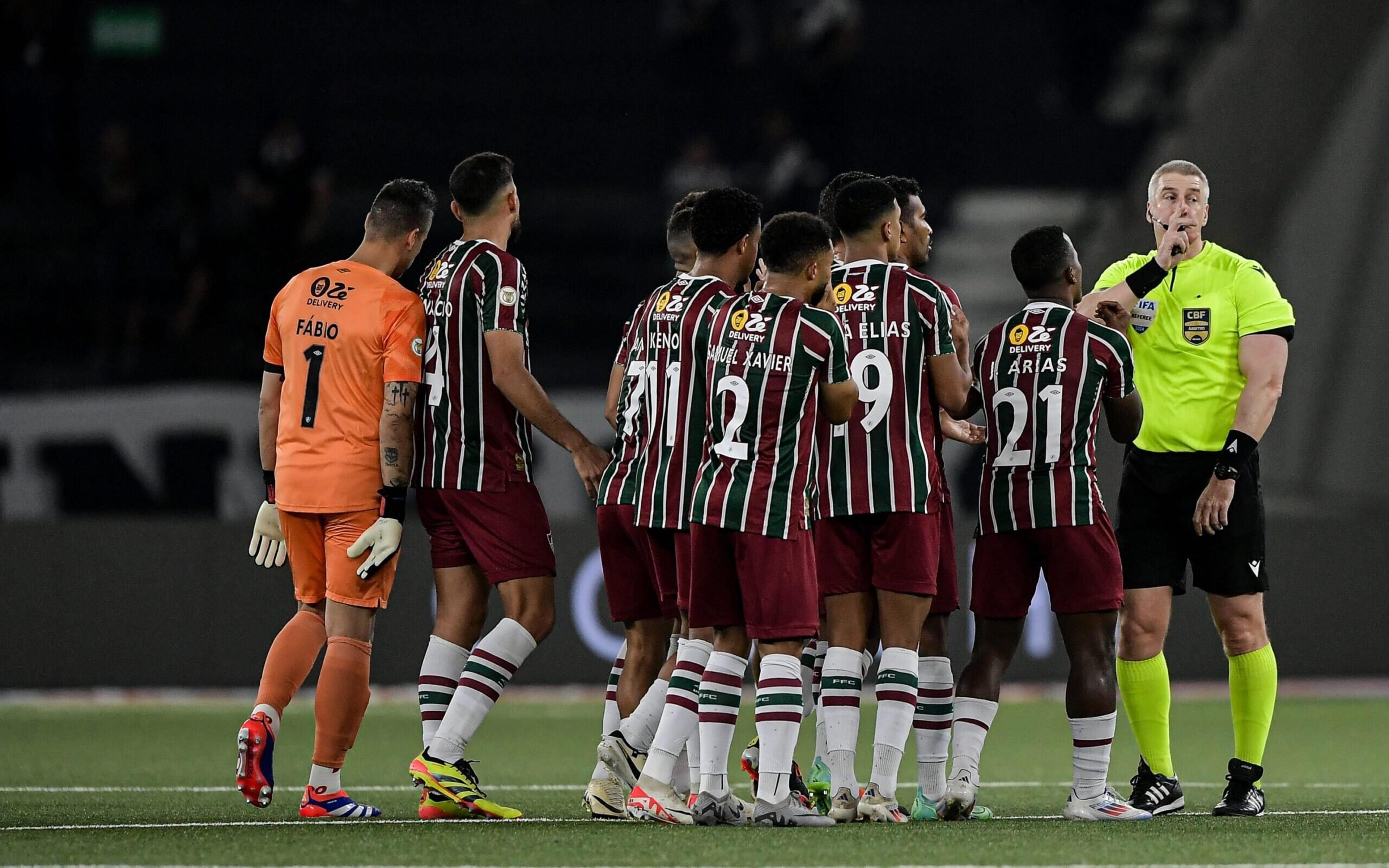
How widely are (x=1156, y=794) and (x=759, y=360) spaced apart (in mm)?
2174

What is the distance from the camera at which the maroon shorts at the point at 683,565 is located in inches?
241

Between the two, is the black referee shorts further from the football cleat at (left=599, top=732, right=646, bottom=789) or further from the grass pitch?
the football cleat at (left=599, top=732, right=646, bottom=789)

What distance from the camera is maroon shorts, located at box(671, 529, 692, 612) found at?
Result: 612 centimetres

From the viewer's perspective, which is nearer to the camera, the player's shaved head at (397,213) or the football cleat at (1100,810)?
the football cleat at (1100,810)

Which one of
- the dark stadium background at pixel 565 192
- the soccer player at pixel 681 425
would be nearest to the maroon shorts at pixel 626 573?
the soccer player at pixel 681 425

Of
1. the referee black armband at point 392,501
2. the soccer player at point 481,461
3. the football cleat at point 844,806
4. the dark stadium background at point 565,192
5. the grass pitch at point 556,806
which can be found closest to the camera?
the grass pitch at point 556,806

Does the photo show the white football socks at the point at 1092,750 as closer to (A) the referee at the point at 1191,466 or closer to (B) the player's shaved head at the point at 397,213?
(A) the referee at the point at 1191,466

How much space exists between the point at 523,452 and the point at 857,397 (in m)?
1.26

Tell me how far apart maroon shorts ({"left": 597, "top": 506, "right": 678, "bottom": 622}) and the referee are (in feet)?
5.58

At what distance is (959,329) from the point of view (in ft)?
21.1

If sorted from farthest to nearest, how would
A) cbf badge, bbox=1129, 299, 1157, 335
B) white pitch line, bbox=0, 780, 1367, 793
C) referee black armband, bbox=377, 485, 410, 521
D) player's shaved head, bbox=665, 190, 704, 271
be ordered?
white pitch line, bbox=0, 780, 1367, 793
player's shaved head, bbox=665, 190, 704, 271
cbf badge, bbox=1129, 299, 1157, 335
referee black armband, bbox=377, 485, 410, 521

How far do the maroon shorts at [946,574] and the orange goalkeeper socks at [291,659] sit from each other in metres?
2.14

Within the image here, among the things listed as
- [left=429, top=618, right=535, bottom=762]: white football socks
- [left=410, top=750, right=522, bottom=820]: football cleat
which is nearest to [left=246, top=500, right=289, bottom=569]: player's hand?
[left=429, top=618, right=535, bottom=762]: white football socks

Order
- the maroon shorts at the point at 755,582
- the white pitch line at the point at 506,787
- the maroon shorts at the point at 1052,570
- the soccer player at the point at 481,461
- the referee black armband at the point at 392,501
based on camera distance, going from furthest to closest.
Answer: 1. the white pitch line at the point at 506,787
2. the soccer player at the point at 481,461
3. the referee black armband at the point at 392,501
4. the maroon shorts at the point at 1052,570
5. the maroon shorts at the point at 755,582
